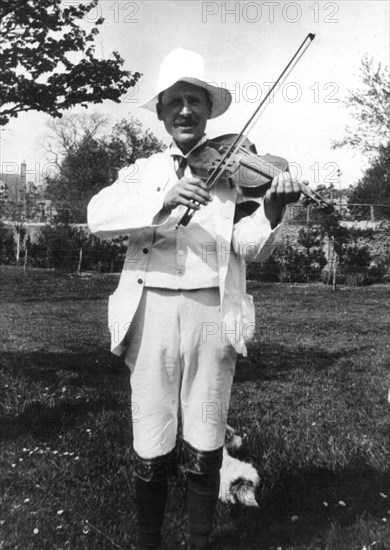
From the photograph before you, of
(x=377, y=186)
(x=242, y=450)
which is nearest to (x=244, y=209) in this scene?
(x=242, y=450)

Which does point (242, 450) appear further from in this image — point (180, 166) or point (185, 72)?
point (185, 72)

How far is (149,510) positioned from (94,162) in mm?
36375

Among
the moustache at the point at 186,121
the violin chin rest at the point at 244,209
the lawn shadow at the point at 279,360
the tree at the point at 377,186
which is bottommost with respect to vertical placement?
the lawn shadow at the point at 279,360

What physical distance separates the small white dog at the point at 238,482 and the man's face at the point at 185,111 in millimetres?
2019

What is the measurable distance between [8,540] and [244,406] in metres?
3.12

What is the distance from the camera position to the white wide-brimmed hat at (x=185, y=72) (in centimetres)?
280

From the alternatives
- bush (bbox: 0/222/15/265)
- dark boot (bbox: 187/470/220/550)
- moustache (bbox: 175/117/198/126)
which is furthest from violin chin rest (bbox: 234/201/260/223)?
bush (bbox: 0/222/15/265)

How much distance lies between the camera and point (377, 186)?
3038 cm

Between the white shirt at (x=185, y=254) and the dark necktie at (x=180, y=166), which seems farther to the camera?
the dark necktie at (x=180, y=166)

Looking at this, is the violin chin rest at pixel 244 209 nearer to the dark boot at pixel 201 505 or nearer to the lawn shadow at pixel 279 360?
the dark boot at pixel 201 505

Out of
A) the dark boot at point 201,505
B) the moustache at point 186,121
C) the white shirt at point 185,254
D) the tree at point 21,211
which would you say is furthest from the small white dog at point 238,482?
the tree at point 21,211

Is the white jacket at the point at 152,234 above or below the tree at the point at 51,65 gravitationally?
below

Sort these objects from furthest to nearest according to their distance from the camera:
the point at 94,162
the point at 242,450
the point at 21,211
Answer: the point at 94,162, the point at 21,211, the point at 242,450

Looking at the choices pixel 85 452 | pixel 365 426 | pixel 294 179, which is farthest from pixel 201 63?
pixel 365 426
